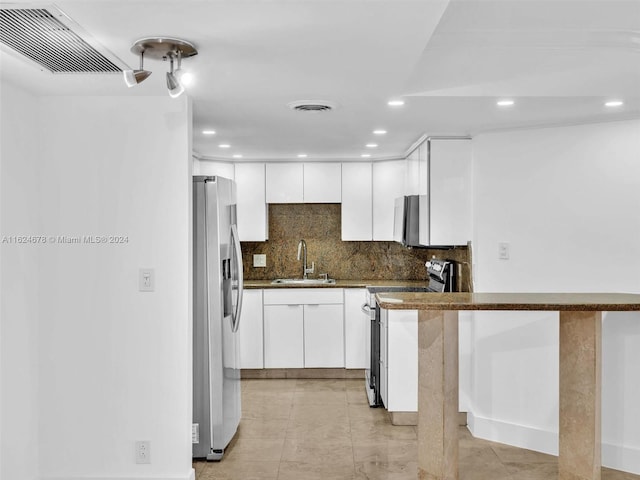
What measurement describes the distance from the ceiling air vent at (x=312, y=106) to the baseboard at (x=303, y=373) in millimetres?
2941

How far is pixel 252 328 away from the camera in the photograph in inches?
206

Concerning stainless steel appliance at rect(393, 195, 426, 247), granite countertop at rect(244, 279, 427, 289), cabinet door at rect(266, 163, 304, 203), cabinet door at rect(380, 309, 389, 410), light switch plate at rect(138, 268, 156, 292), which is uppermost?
cabinet door at rect(266, 163, 304, 203)

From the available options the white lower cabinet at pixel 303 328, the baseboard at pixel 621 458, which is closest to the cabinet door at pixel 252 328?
the white lower cabinet at pixel 303 328

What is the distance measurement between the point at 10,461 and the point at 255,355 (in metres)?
2.69

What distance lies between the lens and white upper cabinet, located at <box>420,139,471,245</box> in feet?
13.5

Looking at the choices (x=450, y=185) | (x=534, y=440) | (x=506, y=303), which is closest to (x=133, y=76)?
(x=506, y=303)

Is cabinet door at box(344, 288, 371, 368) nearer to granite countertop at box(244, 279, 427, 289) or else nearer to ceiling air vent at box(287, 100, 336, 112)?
granite countertop at box(244, 279, 427, 289)

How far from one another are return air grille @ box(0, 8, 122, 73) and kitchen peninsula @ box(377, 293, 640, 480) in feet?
5.57

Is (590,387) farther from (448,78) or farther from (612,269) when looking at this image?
(448,78)

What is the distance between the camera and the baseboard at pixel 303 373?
5309 mm

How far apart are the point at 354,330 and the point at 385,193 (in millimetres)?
1433

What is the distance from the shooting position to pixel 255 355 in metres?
5.25

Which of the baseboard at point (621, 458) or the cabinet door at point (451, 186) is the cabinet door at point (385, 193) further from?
the baseboard at point (621, 458)

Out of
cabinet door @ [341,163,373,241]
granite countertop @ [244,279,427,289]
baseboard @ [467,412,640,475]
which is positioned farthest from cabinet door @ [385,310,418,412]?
cabinet door @ [341,163,373,241]
